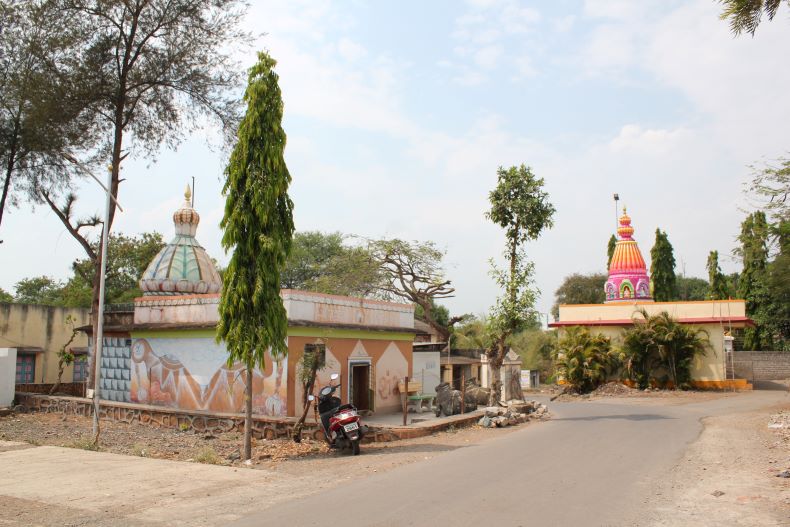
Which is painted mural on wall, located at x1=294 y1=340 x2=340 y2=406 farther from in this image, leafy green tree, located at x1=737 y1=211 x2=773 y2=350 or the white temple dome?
leafy green tree, located at x1=737 y1=211 x2=773 y2=350

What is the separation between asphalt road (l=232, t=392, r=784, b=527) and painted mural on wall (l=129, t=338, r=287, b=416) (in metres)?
5.70

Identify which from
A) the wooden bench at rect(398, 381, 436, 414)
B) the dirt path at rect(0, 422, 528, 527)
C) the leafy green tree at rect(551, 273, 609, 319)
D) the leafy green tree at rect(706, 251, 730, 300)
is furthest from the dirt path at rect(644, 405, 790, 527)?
the leafy green tree at rect(551, 273, 609, 319)

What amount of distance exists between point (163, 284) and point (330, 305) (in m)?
7.61

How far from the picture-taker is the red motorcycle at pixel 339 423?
13.1 metres

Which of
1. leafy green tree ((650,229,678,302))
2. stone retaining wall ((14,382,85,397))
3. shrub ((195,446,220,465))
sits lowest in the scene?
shrub ((195,446,220,465))

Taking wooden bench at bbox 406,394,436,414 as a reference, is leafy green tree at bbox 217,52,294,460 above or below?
above

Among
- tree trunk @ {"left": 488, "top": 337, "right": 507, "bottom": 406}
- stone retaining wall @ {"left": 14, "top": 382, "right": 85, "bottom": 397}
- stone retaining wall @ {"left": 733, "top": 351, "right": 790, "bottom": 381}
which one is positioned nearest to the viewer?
tree trunk @ {"left": 488, "top": 337, "right": 507, "bottom": 406}

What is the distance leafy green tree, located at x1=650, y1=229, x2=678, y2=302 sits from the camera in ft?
173

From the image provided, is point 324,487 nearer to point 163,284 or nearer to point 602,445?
point 602,445

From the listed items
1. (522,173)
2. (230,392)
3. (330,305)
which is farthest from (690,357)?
(230,392)

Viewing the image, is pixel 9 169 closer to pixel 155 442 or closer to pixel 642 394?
pixel 155 442

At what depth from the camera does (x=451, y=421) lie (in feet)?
57.1

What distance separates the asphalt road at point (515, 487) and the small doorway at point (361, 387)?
5.23 meters


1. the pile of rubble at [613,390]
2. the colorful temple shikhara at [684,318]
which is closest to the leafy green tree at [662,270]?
the colorful temple shikhara at [684,318]
